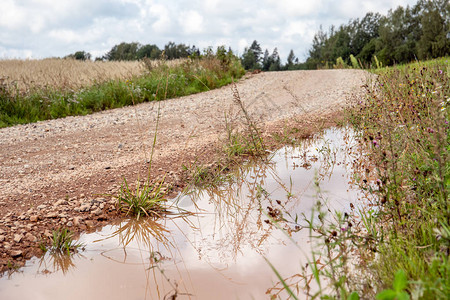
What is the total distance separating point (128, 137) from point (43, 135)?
1.63 m

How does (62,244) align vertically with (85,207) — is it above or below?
below

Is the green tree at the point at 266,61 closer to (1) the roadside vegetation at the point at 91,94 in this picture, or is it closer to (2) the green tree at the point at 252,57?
(2) the green tree at the point at 252,57

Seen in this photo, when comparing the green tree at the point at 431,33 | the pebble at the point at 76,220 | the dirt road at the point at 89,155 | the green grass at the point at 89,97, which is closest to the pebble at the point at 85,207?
the dirt road at the point at 89,155

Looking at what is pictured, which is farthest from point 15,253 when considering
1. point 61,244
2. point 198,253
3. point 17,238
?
point 198,253

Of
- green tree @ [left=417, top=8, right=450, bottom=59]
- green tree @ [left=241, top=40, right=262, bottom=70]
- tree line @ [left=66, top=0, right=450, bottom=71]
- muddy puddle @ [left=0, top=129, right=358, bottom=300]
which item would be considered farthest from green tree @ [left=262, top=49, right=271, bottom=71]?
muddy puddle @ [left=0, top=129, right=358, bottom=300]

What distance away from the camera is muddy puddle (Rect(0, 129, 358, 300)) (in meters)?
2.06

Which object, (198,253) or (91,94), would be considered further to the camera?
(91,94)

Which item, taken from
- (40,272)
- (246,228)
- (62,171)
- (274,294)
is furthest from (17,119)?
(274,294)

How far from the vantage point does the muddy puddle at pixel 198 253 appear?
2061 mm

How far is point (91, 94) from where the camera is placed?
8.73 m

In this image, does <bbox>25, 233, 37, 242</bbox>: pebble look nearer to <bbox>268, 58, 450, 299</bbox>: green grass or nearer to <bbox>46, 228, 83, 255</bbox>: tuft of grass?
<bbox>46, 228, 83, 255</bbox>: tuft of grass

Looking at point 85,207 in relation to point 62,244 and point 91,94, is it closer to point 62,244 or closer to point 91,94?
point 62,244

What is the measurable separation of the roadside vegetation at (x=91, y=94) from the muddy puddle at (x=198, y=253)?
3696 millimetres

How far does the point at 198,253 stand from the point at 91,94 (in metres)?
7.40
